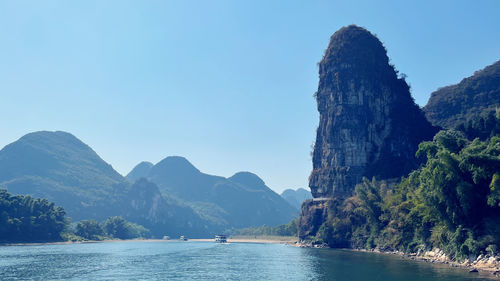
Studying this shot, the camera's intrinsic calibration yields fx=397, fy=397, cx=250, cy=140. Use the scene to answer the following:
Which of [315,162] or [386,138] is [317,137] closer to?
[315,162]

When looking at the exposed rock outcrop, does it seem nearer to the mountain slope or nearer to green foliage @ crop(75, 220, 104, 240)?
the mountain slope

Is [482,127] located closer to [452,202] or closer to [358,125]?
[358,125]

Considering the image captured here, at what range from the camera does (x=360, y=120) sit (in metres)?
134

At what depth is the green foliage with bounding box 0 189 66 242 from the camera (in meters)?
118

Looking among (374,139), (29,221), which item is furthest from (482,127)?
(29,221)

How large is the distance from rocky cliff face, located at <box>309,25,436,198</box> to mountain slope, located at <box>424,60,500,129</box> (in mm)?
16597

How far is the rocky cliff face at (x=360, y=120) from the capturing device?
424 ft

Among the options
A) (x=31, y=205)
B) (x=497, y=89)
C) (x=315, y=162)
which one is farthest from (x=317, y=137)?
(x=31, y=205)

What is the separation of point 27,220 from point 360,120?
11234cm

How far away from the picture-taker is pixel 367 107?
13588 cm

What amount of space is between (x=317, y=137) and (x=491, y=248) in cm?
10274

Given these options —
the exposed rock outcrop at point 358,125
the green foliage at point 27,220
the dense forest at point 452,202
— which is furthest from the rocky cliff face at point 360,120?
the green foliage at point 27,220

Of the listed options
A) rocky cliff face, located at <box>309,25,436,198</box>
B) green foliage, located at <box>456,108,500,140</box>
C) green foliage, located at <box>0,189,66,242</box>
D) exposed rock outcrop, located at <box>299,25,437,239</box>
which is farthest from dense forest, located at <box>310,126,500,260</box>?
green foliage, located at <box>0,189,66,242</box>

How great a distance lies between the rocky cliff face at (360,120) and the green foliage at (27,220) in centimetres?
9097
